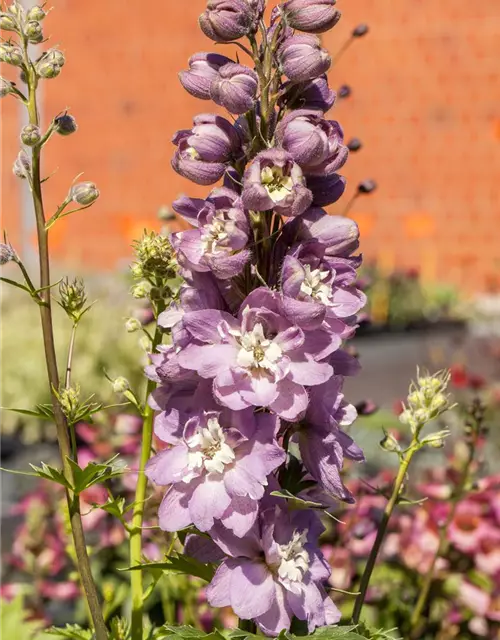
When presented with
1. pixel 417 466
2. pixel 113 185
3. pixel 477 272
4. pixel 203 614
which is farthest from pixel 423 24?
pixel 203 614

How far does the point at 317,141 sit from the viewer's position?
0.97 metres

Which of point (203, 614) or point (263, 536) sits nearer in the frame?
point (263, 536)

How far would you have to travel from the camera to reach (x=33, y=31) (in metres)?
0.99

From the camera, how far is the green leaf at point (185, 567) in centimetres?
100

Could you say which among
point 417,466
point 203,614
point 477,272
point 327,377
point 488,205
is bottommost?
point 477,272

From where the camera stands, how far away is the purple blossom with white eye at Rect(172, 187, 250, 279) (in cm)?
97

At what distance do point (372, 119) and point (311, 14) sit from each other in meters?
11.6

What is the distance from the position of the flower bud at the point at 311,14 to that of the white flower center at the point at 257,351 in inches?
14.5

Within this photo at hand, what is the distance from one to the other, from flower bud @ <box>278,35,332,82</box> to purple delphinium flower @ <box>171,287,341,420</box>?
0.26 m

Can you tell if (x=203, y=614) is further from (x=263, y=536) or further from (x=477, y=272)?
(x=477, y=272)

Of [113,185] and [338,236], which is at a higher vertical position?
[338,236]

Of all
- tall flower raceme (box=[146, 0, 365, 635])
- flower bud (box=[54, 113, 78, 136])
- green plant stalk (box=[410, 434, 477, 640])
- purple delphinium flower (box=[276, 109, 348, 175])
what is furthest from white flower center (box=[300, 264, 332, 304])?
green plant stalk (box=[410, 434, 477, 640])

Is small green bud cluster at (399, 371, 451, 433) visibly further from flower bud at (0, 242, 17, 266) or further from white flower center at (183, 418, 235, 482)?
flower bud at (0, 242, 17, 266)

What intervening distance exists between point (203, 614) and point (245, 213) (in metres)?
1.29
